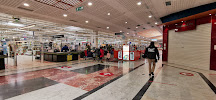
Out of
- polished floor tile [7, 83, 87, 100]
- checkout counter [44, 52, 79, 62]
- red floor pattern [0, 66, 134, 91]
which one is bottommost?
polished floor tile [7, 83, 87, 100]

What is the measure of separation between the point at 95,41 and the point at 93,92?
39.1 ft

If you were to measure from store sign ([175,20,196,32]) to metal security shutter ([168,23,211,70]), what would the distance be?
9.3 inches

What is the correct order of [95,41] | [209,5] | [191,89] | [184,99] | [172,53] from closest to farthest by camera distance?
[184,99], [191,89], [209,5], [172,53], [95,41]

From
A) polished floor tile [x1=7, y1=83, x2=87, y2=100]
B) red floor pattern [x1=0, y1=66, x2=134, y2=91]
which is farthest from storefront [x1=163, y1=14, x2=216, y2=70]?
polished floor tile [x1=7, y1=83, x2=87, y2=100]

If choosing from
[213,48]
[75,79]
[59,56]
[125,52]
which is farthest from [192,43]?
[59,56]

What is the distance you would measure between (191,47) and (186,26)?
4.73ft

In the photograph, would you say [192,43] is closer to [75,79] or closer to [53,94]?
[75,79]

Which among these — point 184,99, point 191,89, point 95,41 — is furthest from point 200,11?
point 95,41

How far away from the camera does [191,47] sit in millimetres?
6684

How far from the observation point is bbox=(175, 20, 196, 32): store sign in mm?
6418

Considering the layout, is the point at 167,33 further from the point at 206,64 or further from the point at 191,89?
the point at 191,89

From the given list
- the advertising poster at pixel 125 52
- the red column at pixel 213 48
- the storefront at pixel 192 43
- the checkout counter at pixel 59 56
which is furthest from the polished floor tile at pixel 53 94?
the storefront at pixel 192 43

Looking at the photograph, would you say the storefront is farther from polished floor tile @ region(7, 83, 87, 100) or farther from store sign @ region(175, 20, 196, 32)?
polished floor tile @ region(7, 83, 87, 100)

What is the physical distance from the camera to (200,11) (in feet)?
18.4
